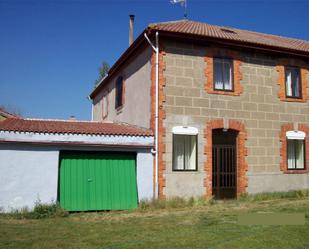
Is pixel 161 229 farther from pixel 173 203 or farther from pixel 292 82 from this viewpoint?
pixel 292 82

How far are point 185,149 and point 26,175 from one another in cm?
587

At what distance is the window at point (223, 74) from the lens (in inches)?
583

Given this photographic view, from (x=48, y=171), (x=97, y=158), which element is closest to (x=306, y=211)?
(x=97, y=158)

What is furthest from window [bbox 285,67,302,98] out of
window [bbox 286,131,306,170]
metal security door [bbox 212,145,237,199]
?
metal security door [bbox 212,145,237,199]

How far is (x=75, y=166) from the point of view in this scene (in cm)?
1252

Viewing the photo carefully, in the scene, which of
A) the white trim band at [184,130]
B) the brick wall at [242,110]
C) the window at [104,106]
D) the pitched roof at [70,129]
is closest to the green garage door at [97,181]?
the pitched roof at [70,129]

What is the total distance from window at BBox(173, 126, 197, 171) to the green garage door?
71.8 inches

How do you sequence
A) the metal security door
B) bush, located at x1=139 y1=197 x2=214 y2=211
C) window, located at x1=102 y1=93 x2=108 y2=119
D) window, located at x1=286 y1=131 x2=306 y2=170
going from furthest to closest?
window, located at x1=102 y1=93 x2=108 y2=119 < window, located at x1=286 y1=131 x2=306 y2=170 < the metal security door < bush, located at x1=139 y1=197 x2=214 y2=211

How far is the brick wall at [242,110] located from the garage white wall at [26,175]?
4.00m

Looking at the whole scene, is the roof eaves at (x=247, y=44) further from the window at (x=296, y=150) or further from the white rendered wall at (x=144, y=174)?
the white rendered wall at (x=144, y=174)

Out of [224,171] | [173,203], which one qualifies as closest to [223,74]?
[224,171]

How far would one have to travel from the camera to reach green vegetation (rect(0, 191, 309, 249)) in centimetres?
732

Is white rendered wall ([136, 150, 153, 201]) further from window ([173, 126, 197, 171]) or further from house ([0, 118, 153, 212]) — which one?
window ([173, 126, 197, 171])

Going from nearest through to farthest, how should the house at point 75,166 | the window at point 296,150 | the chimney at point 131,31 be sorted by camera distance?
the house at point 75,166 < the window at point 296,150 < the chimney at point 131,31
